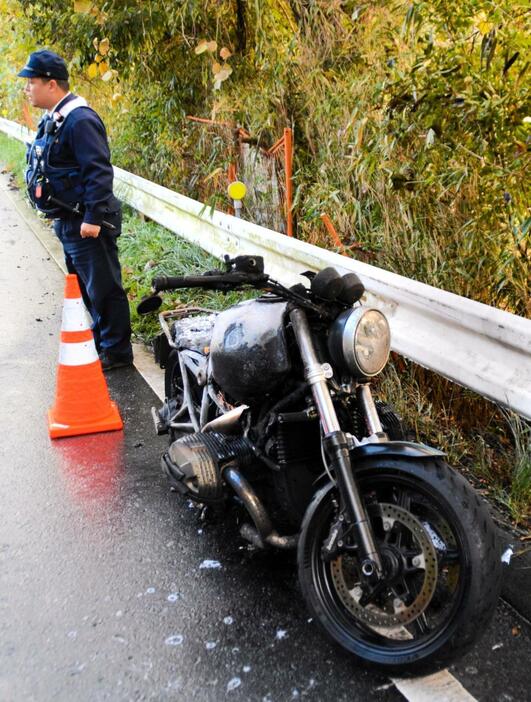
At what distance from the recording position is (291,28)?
21.3 ft

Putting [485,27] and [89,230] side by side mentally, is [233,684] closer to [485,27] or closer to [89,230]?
[485,27]

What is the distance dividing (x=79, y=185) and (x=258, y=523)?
11.0 feet

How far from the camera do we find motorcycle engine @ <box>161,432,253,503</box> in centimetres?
312

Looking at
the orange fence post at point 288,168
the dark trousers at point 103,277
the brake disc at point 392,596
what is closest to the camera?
the brake disc at point 392,596

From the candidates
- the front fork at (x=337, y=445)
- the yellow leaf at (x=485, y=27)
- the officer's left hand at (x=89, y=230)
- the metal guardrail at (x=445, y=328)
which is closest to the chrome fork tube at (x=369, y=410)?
the front fork at (x=337, y=445)

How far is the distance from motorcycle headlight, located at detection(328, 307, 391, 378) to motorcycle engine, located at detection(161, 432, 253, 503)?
0.69 metres

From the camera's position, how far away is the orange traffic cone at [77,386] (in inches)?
186

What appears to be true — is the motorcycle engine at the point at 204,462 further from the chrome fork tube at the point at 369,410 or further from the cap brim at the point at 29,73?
the cap brim at the point at 29,73

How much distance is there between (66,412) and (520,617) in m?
2.97

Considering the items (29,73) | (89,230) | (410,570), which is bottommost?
(410,570)

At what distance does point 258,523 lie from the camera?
2.91 metres

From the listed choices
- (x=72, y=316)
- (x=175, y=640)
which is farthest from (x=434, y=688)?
(x=72, y=316)

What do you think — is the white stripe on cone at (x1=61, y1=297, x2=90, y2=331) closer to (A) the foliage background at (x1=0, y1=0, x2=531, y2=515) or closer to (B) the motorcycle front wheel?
(A) the foliage background at (x1=0, y1=0, x2=531, y2=515)

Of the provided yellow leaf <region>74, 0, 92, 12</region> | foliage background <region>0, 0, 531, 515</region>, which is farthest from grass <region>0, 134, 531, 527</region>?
yellow leaf <region>74, 0, 92, 12</region>
